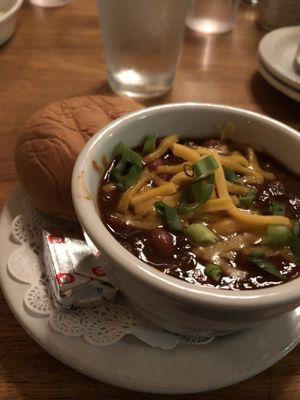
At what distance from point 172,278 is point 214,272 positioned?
0.09 m

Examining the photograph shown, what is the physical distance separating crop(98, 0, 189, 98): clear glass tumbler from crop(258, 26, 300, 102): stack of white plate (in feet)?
0.97

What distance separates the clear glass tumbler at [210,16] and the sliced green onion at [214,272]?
139 cm

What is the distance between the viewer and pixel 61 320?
30.7 inches

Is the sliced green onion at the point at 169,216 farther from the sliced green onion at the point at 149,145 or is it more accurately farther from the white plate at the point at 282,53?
the white plate at the point at 282,53

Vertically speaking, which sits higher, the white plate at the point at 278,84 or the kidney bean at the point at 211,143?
the kidney bean at the point at 211,143

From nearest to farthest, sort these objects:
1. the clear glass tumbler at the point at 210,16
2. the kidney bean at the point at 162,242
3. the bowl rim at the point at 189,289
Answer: the bowl rim at the point at 189,289, the kidney bean at the point at 162,242, the clear glass tumbler at the point at 210,16

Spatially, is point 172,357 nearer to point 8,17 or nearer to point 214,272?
point 214,272

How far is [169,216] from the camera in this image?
2.49 feet

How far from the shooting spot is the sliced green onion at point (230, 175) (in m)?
Result: 0.85

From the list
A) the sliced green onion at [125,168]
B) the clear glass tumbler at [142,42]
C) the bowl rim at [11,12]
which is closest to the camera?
the sliced green onion at [125,168]

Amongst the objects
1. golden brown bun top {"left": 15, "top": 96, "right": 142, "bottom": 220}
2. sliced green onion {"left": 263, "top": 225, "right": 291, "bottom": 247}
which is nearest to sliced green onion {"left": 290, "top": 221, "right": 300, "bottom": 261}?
sliced green onion {"left": 263, "top": 225, "right": 291, "bottom": 247}

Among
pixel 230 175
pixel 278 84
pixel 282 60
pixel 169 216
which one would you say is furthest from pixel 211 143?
pixel 282 60

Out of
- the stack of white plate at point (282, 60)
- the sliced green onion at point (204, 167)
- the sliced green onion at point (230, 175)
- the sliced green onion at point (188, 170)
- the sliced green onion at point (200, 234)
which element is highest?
the sliced green onion at point (204, 167)

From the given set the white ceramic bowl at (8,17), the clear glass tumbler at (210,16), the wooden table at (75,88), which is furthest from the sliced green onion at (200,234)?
the clear glass tumbler at (210,16)
